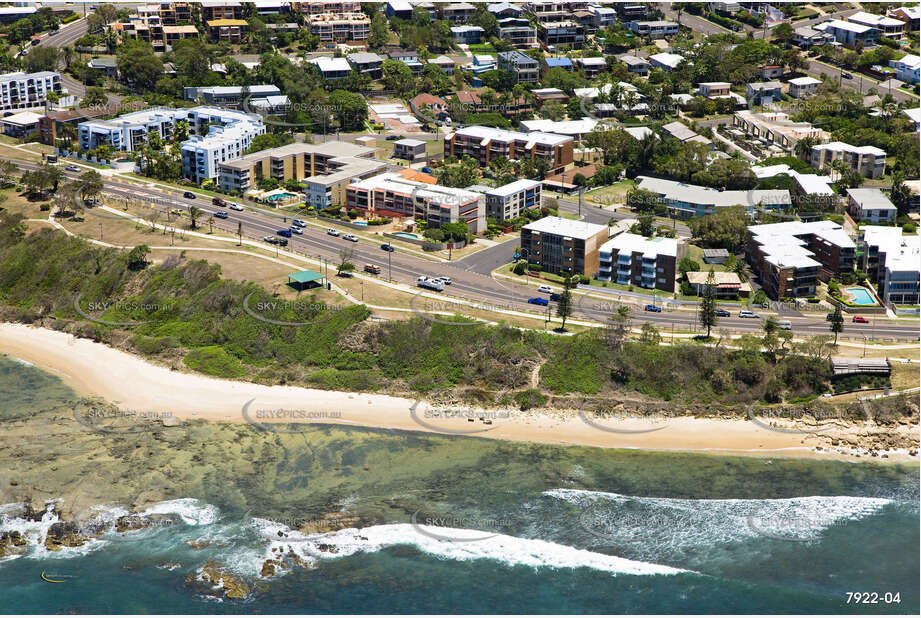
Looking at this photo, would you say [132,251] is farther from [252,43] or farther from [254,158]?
[252,43]

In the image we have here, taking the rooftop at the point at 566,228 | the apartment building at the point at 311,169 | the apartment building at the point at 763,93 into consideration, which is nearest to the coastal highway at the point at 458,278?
the apartment building at the point at 311,169

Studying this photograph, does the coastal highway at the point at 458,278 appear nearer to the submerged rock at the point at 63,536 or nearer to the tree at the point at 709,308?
the tree at the point at 709,308

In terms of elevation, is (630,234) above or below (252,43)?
below

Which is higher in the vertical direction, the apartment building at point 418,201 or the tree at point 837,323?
the apartment building at point 418,201

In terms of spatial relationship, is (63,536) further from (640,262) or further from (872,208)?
(872,208)

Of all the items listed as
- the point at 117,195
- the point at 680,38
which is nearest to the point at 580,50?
the point at 680,38

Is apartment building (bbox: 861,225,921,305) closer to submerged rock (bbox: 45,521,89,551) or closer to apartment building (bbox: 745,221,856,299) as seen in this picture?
apartment building (bbox: 745,221,856,299)
